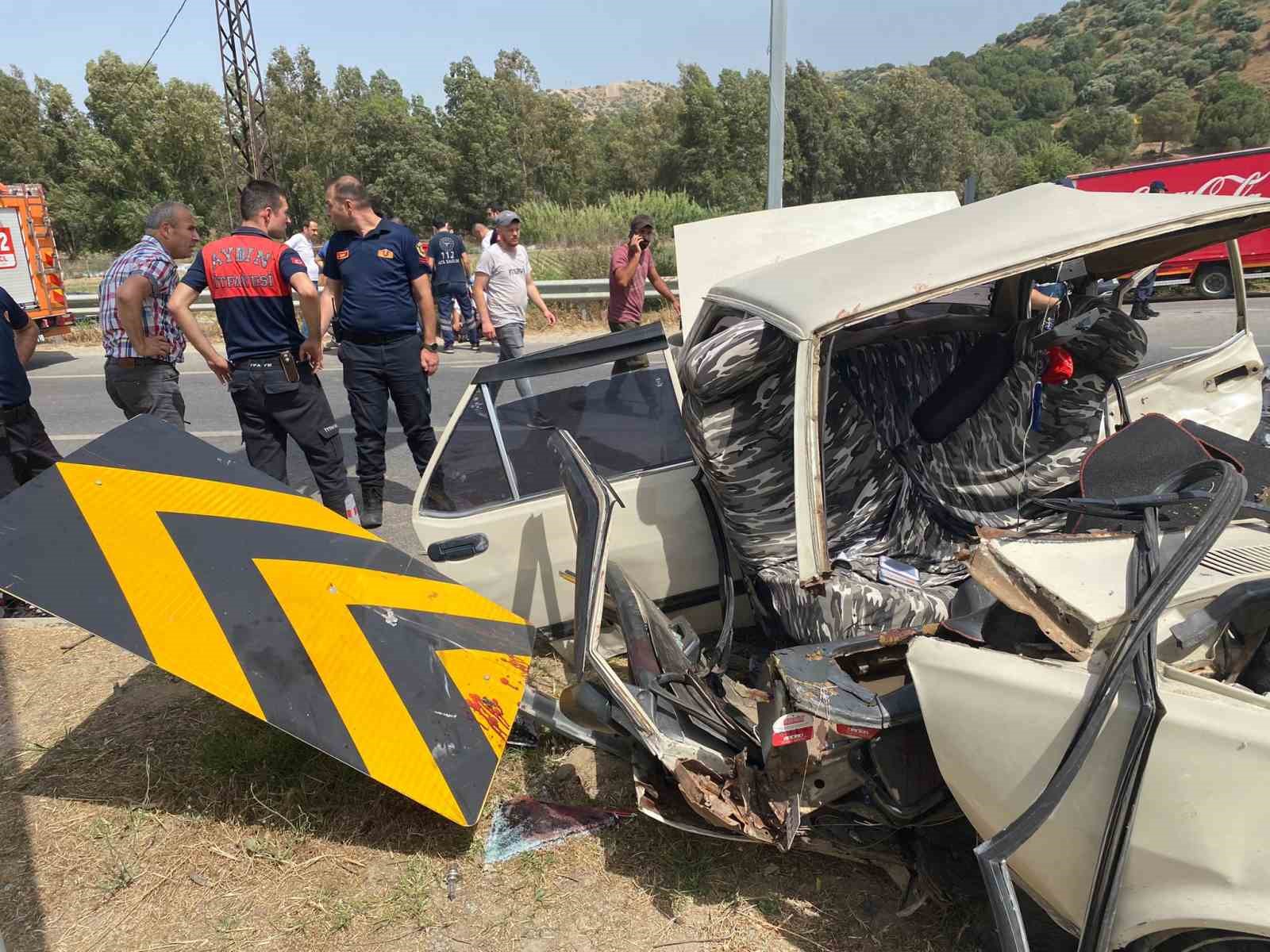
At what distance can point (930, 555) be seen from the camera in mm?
3023

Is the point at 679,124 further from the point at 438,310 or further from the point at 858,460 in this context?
the point at 858,460

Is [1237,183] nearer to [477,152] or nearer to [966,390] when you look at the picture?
[966,390]

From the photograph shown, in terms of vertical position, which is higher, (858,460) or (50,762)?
(858,460)

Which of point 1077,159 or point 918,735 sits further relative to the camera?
point 1077,159

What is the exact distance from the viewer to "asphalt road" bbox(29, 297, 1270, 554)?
599cm

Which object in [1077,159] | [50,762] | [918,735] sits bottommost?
[50,762]

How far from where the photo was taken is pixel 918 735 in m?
1.94

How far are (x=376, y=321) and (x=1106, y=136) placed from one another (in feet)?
207

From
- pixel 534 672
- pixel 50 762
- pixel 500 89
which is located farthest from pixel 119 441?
pixel 500 89

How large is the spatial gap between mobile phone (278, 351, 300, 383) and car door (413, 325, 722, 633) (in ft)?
4.64

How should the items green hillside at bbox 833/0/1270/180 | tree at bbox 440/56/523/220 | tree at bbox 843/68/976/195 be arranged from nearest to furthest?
tree at bbox 843/68/976/195 < tree at bbox 440/56/523/220 < green hillside at bbox 833/0/1270/180

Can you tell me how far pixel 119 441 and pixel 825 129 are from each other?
41.6 metres

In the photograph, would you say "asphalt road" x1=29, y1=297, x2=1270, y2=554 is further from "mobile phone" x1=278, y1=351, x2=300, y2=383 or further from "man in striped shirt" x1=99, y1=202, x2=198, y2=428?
"man in striped shirt" x1=99, y1=202, x2=198, y2=428

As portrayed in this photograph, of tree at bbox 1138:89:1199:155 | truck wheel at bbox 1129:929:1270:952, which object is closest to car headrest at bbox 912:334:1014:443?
truck wheel at bbox 1129:929:1270:952
